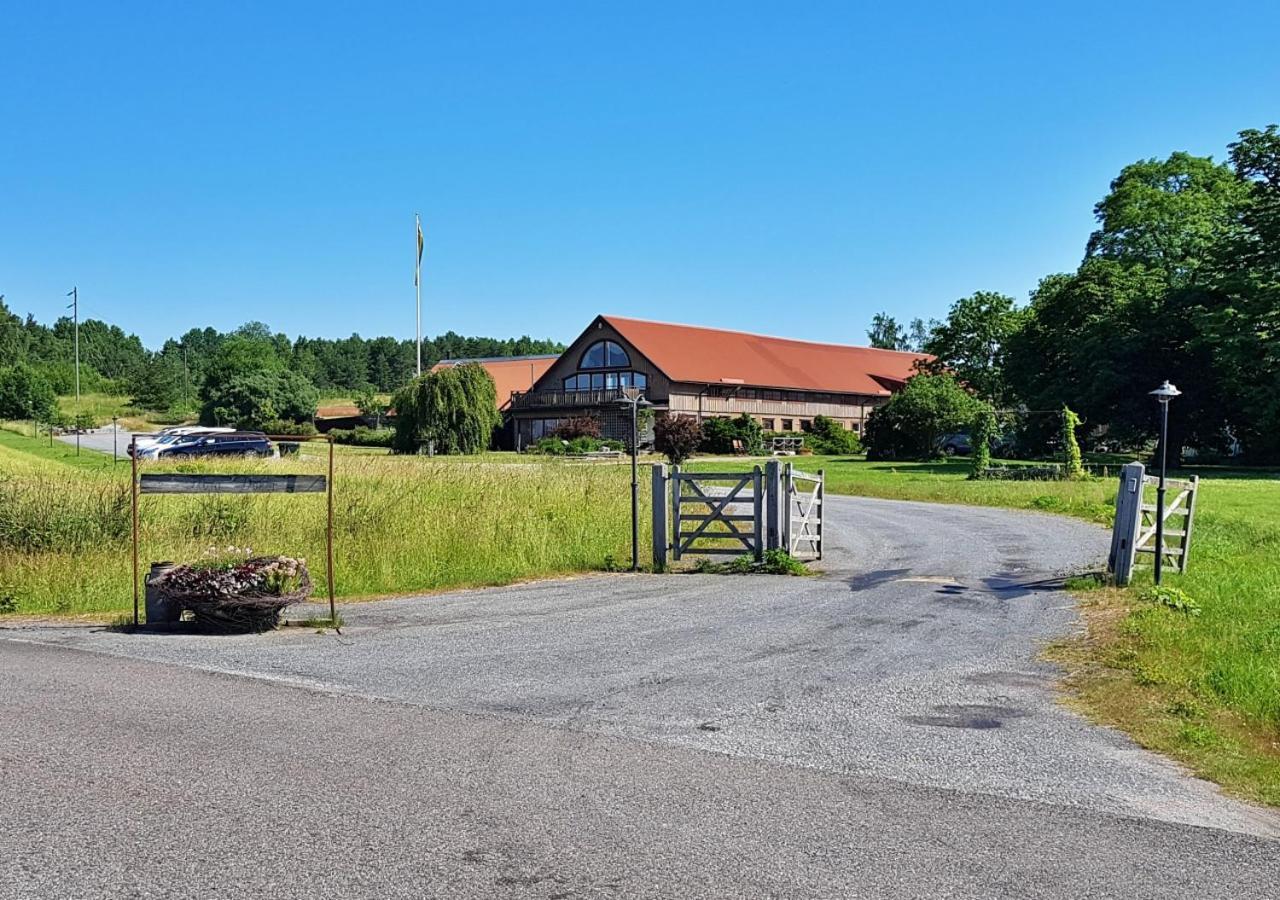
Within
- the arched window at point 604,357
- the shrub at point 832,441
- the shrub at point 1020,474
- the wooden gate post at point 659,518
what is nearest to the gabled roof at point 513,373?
the arched window at point 604,357

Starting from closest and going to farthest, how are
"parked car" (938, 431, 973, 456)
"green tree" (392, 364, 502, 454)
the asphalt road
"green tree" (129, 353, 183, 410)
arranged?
the asphalt road < "green tree" (392, 364, 502, 454) < "parked car" (938, 431, 973, 456) < "green tree" (129, 353, 183, 410)

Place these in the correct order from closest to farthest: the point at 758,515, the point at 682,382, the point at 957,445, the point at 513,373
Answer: the point at 758,515 < the point at 957,445 < the point at 682,382 < the point at 513,373

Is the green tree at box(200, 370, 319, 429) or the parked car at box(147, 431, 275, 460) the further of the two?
the green tree at box(200, 370, 319, 429)

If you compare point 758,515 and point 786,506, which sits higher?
point 786,506

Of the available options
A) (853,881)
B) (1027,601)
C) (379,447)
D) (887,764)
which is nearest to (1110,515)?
(1027,601)

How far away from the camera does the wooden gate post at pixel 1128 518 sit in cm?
1445

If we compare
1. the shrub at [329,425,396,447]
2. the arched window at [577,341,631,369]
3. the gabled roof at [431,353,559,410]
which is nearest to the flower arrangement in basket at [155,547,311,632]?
the arched window at [577,341,631,369]

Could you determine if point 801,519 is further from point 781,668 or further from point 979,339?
point 979,339

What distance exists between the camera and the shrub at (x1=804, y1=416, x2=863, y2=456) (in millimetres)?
65312

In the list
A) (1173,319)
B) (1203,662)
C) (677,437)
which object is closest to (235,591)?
(1203,662)

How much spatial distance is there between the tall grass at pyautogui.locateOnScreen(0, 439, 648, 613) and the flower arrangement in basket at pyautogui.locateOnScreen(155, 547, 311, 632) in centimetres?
256

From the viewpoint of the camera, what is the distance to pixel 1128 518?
14578 millimetres

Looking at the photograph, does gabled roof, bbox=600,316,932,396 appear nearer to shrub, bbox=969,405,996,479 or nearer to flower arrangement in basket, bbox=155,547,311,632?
shrub, bbox=969,405,996,479

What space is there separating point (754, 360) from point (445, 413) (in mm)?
24819
